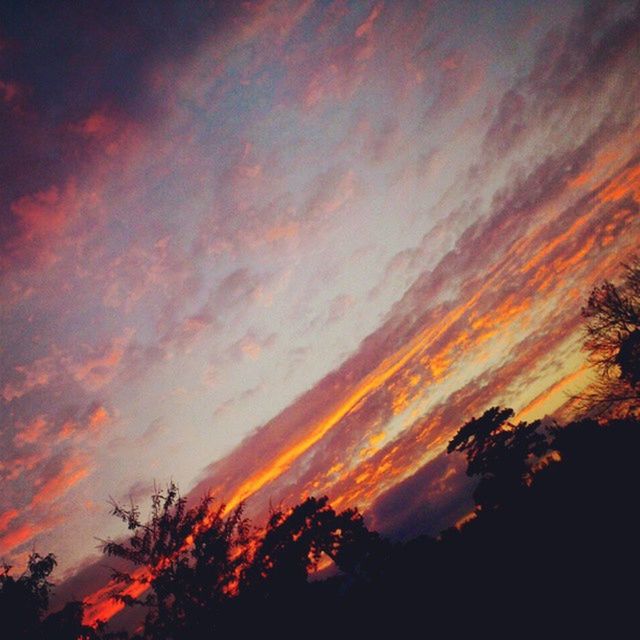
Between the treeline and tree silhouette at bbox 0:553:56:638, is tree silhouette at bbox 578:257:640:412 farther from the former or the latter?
tree silhouette at bbox 0:553:56:638

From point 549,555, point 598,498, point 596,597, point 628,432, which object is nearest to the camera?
point 596,597

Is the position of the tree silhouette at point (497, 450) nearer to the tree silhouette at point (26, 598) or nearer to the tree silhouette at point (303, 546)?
the tree silhouette at point (303, 546)

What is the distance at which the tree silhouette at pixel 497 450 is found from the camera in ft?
103

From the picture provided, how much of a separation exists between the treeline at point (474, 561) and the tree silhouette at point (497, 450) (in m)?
0.09

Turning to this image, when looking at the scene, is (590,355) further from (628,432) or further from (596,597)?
(596,597)

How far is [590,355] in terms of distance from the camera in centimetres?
2836

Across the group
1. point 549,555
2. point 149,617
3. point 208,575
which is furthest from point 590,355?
point 149,617

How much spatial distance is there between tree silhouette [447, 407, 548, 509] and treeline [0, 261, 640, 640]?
9 centimetres

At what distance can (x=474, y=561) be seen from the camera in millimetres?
16672

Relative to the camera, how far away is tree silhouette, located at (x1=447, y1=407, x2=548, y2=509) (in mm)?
31469

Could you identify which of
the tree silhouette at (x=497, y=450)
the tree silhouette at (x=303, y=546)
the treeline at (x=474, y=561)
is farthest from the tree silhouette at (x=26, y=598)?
the tree silhouette at (x=497, y=450)

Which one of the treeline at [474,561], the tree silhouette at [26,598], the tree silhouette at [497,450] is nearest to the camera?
the treeline at [474,561]

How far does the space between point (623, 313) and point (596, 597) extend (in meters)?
24.2

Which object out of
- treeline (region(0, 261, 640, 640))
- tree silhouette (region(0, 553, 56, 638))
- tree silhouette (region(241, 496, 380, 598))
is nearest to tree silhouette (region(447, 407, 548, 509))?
treeline (region(0, 261, 640, 640))
